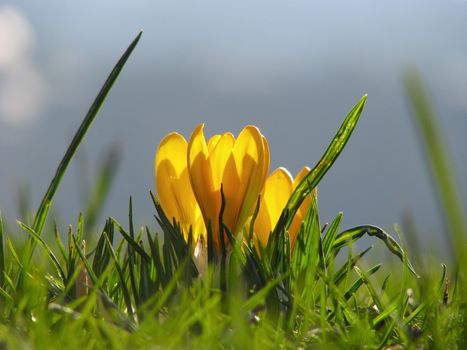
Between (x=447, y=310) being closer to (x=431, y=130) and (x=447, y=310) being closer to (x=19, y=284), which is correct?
(x=431, y=130)

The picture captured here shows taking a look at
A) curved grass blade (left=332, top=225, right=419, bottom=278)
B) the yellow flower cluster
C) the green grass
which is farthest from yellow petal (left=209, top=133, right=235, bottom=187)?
curved grass blade (left=332, top=225, right=419, bottom=278)

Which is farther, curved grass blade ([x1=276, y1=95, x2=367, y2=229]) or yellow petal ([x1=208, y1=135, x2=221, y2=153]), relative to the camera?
yellow petal ([x1=208, y1=135, x2=221, y2=153])

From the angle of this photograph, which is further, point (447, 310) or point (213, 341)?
point (447, 310)

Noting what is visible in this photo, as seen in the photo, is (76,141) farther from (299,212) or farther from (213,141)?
(299,212)

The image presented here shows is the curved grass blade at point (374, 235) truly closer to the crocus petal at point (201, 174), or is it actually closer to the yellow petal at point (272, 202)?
the yellow petal at point (272, 202)

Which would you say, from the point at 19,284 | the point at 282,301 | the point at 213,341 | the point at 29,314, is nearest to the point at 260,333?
the point at 213,341

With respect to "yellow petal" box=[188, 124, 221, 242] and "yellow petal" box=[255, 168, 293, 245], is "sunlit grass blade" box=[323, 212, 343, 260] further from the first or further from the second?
"yellow petal" box=[188, 124, 221, 242]

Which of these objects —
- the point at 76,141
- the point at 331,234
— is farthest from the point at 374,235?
the point at 76,141
